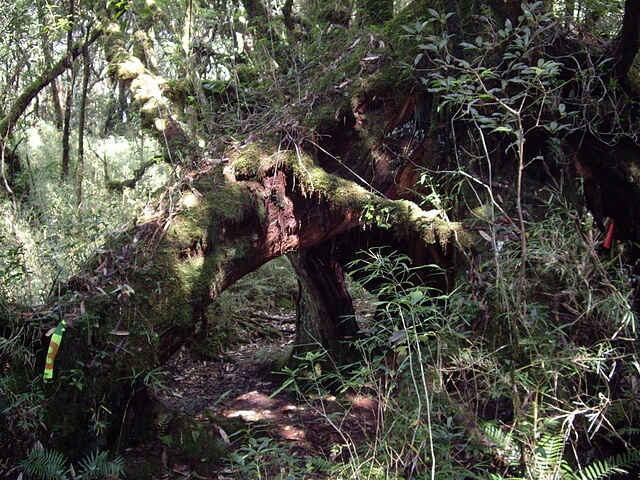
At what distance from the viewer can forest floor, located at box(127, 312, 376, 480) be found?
3.19 meters

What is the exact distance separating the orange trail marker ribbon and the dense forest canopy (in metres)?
0.02

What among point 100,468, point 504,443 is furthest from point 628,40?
point 100,468

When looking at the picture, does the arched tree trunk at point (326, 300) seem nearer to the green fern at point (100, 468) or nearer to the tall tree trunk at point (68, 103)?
the green fern at point (100, 468)

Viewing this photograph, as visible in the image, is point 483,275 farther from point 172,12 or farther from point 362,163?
point 172,12

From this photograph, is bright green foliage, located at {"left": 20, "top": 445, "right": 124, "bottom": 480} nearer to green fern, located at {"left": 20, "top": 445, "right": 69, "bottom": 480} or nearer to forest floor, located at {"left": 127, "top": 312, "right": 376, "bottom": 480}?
green fern, located at {"left": 20, "top": 445, "right": 69, "bottom": 480}

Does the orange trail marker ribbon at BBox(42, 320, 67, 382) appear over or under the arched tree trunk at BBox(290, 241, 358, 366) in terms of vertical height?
→ over

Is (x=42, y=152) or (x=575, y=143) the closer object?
(x=575, y=143)

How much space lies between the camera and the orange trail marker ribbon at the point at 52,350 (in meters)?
3.21

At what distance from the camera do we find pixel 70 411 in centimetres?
330

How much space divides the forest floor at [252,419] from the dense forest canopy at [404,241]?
23 cm

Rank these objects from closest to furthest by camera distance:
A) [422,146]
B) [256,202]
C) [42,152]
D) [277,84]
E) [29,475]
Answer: [29,475] < [256,202] < [422,146] < [277,84] < [42,152]

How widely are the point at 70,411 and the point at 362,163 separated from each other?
10.1ft

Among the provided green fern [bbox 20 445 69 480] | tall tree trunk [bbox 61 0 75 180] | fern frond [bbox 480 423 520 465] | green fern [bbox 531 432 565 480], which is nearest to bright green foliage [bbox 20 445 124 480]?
green fern [bbox 20 445 69 480]

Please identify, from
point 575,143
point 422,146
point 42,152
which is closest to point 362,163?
point 422,146
